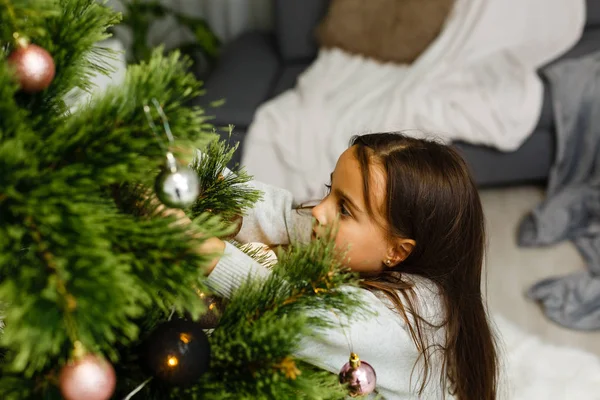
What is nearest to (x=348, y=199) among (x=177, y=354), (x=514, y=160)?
(x=177, y=354)

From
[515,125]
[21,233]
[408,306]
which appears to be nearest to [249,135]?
[515,125]

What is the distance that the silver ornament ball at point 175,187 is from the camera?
45 centimetres

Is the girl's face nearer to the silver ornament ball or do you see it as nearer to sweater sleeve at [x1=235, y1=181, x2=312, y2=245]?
sweater sleeve at [x1=235, y1=181, x2=312, y2=245]

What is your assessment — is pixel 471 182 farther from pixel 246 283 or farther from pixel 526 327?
pixel 526 327

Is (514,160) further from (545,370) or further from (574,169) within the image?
(545,370)

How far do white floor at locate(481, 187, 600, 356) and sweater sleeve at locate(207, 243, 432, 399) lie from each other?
1025 mm

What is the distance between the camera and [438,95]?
83.6 inches

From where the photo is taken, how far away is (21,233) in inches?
15.1

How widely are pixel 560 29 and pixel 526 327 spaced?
3.92 feet

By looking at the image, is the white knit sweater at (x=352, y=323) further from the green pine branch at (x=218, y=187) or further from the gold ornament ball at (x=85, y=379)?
the gold ornament ball at (x=85, y=379)

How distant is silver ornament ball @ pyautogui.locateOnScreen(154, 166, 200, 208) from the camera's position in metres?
0.45

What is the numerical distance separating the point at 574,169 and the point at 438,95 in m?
0.57

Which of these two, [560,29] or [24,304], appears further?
[560,29]

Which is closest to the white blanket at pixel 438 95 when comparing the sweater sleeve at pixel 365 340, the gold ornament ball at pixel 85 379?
the sweater sleeve at pixel 365 340
